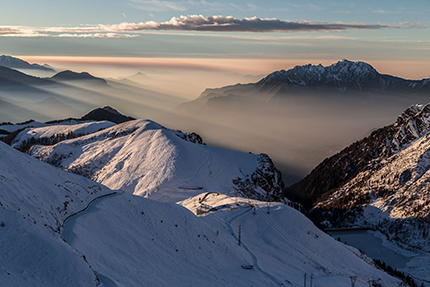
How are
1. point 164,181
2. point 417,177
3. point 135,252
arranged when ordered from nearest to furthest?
point 135,252, point 164,181, point 417,177

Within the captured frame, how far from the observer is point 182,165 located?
123312 millimetres

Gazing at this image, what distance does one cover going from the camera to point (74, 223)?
39.5m

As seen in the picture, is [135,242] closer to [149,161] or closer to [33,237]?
[33,237]

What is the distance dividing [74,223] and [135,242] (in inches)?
296

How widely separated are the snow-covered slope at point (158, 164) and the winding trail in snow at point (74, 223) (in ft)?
154

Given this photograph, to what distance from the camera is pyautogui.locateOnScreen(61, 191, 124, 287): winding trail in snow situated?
28547mm

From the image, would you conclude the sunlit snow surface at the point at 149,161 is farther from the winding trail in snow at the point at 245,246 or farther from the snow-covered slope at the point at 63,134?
the winding trail in snow at the point at 245,246

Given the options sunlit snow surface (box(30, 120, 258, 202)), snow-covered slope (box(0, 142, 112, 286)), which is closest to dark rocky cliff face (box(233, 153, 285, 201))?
sunlit snow surface (box(30, 120, 258, 202))

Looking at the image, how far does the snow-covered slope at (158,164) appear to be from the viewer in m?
113

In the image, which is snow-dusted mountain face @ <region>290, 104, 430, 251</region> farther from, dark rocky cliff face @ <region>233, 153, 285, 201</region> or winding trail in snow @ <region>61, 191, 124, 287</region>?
winding trail in snow @ <region>61, 191, 124, 287</region>

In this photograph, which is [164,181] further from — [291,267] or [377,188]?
[377,188]

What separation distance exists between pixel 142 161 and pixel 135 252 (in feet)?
293

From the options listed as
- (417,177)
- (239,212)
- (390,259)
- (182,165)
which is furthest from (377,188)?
(239,212)

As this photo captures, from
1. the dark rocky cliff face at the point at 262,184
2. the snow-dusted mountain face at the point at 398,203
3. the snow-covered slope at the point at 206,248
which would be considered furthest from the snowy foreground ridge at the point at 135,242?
the snow-dusted mountain face at the point at 398,203
